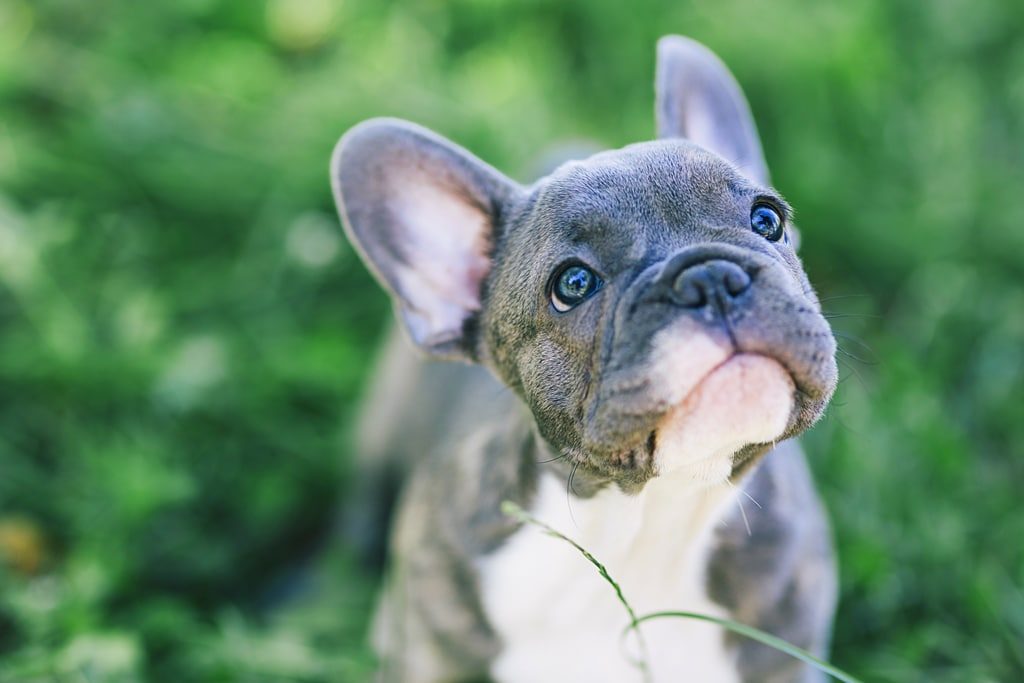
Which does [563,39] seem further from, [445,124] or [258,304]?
[258,304]

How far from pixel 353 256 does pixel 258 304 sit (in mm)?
449

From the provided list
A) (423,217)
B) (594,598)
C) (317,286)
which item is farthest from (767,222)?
(317,286)

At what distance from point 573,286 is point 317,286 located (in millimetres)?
2480

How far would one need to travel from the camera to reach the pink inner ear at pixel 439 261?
2717mm

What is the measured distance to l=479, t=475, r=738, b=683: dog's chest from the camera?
8.40ft

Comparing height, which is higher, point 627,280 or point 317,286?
point 627,280

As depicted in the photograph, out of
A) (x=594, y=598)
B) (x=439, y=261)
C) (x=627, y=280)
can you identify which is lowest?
(x=594, y=598)

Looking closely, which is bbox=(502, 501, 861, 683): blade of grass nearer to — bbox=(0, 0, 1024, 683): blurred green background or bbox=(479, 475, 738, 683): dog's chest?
bbox=(479, 475, 738, 683): dog's chest

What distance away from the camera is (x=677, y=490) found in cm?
238

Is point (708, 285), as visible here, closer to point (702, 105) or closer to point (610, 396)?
point (610, 396)

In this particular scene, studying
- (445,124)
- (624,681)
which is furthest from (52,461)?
(624,681)

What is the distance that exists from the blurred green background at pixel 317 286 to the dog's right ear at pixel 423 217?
3.47 feet

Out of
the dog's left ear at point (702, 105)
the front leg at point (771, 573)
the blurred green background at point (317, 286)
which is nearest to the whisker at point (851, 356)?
the blurred green background at point (317, 286)

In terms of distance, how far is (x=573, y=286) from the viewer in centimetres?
229
